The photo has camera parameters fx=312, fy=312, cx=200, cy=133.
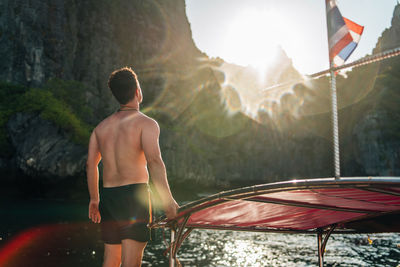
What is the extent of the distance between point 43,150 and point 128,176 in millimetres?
39774

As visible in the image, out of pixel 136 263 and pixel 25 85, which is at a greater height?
pixel 25 85

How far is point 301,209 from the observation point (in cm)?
360

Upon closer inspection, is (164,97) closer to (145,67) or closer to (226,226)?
(145,67)

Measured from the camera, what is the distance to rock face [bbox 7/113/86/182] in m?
37.0

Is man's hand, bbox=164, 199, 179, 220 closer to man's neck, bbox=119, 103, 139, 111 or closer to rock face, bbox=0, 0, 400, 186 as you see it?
man's neck, bbox=119, 103, 139, 111

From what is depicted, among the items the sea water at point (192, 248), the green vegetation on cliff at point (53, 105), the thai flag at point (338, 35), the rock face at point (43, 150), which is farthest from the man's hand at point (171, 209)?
the green vegetation on cliff at point (53, 105)

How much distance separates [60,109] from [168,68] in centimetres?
3413

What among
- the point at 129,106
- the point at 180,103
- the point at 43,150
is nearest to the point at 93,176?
the point at 129,106

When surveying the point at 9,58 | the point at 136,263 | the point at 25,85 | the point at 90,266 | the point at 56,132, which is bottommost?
the point at 90,266

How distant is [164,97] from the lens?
236 ft

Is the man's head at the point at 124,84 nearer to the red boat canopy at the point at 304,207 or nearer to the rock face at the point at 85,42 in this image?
the red boat canopy at the point at 304,207

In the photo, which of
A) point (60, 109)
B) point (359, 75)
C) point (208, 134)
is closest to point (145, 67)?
point (208, 134)

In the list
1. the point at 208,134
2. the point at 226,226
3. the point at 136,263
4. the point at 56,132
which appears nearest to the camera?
the point at 136,263

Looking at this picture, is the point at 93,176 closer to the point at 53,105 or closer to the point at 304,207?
the point at 304,207
